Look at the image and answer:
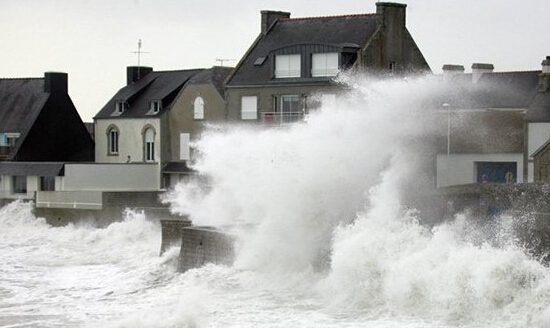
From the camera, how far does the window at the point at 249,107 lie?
4841 cm

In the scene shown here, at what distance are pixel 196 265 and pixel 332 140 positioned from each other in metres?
4.62

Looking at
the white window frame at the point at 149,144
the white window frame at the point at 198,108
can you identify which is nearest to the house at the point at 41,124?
the white window frame at the point at 149,144

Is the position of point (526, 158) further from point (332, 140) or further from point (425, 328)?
point (425, 328)

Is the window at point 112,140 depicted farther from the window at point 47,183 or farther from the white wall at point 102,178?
the window at point 47,183

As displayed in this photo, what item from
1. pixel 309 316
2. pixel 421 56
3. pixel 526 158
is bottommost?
pixel 309 316

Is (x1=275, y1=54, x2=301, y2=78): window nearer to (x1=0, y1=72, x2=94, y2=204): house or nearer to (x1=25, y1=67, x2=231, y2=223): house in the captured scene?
(x1=25, y1=67, x2=231, y2=223): house

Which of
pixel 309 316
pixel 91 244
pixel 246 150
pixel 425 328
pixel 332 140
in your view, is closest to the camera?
pixel 425 328

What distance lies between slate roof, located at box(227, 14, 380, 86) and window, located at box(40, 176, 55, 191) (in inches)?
327

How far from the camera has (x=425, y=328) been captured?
23.7m

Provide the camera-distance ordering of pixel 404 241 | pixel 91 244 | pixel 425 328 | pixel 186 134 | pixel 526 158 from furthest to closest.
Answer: pixel 186 134 < pixel 526 158 < pixel 91 244 < pixel 404 241 < pixel 425 328

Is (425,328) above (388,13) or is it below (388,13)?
below

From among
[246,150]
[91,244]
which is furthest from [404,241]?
[91,244]

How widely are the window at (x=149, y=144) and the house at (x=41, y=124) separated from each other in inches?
145

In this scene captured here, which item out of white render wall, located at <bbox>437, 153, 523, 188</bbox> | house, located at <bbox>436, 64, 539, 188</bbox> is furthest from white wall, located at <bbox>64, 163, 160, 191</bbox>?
house, located at <bbox>436, 64, 539, 188</bbox>
